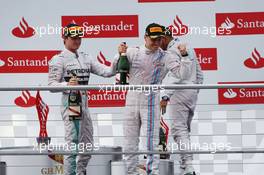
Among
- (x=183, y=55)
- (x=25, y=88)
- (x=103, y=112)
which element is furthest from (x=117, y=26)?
(x=25, y=88)

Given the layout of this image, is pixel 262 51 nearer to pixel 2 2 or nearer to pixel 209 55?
pixel 209 55

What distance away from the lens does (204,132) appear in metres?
9.34

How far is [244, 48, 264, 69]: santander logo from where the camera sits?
9.56 m

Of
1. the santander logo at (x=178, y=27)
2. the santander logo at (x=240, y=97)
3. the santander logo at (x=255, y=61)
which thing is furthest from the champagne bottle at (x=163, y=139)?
the santander logo at (x=255, y=61)

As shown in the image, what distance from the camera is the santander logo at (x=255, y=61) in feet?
31.4

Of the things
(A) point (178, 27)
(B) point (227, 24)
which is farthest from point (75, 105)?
(B) point (227, 24)

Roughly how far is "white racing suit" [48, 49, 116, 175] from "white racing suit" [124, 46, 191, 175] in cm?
34

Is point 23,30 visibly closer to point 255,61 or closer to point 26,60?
point 26,60

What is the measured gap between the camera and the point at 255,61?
9.56 m

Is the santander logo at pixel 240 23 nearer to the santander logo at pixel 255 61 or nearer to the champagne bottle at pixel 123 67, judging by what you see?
the santander logo at pixel 255 61

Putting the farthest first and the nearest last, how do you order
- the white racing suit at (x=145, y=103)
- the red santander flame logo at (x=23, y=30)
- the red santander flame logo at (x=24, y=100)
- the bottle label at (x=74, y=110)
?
1. the red santander flame logo at (x=23, y=30)
2. the red santander flame logo at (x=24, y=100)
3. the bottle label at (x=74, y=110)
4. the white racing suit at (x=145, y=103)

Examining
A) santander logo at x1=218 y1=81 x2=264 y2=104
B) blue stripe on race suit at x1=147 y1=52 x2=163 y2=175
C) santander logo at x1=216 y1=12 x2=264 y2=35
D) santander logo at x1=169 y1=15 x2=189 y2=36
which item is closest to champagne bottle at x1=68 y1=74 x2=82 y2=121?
blue stripe on race suit at x1=147 y1=52 x2=163 y2=175

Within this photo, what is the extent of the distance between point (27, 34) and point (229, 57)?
197 centimetres

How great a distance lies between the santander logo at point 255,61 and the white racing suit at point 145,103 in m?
2.07
